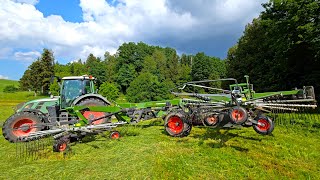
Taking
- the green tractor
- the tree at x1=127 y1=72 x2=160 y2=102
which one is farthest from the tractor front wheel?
the tree at x1=127 y1=72 x2=160 y2=102

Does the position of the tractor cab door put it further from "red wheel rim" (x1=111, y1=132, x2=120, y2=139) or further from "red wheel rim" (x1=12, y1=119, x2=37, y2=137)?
"red wheel rim" (x1=111, y1=132, x2=120, y2=139)

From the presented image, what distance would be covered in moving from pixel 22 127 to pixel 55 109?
136 cm

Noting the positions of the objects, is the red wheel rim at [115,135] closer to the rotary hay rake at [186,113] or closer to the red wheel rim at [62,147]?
the rotary hay rake at [186,113]

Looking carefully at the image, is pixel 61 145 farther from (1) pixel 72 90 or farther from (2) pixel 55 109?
(1) pixel 72 90

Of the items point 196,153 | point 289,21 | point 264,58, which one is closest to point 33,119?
point 196,153

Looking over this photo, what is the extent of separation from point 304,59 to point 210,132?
18.0 m

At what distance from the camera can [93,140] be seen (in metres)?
9.14

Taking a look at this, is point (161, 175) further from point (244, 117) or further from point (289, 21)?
point (289, 21)

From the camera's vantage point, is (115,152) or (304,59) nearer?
(115,152)

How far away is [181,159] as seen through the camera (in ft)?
22.0

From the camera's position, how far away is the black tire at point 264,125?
8.09m

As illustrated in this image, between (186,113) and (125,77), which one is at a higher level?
(125,77)

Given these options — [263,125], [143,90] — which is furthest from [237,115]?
[143,90]

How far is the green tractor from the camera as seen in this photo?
9516 millimetres
